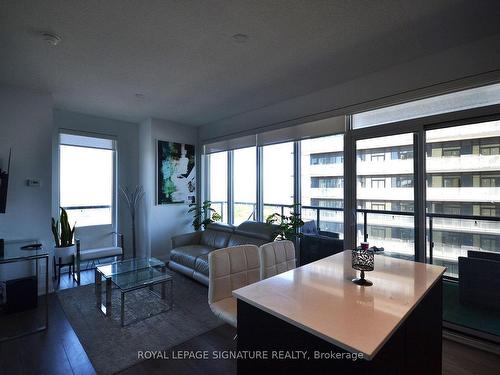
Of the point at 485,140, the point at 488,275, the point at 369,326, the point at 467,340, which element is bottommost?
Answer: the point at 467,340

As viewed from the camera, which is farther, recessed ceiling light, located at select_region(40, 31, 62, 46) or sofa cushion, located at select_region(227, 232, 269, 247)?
sofa cushion, located at select_region(227, 232, 269, 247)

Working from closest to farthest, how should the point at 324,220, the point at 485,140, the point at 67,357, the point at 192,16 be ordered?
the point at 192,16
the point at 67,357
the point at 485,140
the point at 324,220

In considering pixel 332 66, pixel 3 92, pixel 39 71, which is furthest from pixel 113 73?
pixel 332 66

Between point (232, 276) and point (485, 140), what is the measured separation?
8.82 feet

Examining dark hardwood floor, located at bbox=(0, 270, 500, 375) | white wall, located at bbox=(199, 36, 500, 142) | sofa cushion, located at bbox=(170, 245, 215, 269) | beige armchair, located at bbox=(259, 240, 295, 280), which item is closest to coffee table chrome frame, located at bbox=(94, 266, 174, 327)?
dark hardwood floor, located at bbox=(0, 270, 500, 375)

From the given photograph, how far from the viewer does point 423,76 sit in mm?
2590

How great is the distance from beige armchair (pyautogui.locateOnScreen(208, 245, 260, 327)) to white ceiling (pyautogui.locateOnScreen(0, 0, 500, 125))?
1.91 m

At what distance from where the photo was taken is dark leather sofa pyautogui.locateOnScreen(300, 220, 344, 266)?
3.53m

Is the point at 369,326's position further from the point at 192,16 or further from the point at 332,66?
the point at 332,66

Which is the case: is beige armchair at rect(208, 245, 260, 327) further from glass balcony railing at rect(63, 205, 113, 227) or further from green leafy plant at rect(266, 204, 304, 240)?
glass balcony railing at rect(63, 205, 113, 227)

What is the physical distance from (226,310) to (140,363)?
35.6 inches

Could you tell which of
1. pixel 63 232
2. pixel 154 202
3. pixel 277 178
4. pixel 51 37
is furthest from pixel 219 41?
pixel 63 232

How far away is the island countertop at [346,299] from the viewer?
1032 millimetres

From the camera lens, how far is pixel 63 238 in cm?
404
